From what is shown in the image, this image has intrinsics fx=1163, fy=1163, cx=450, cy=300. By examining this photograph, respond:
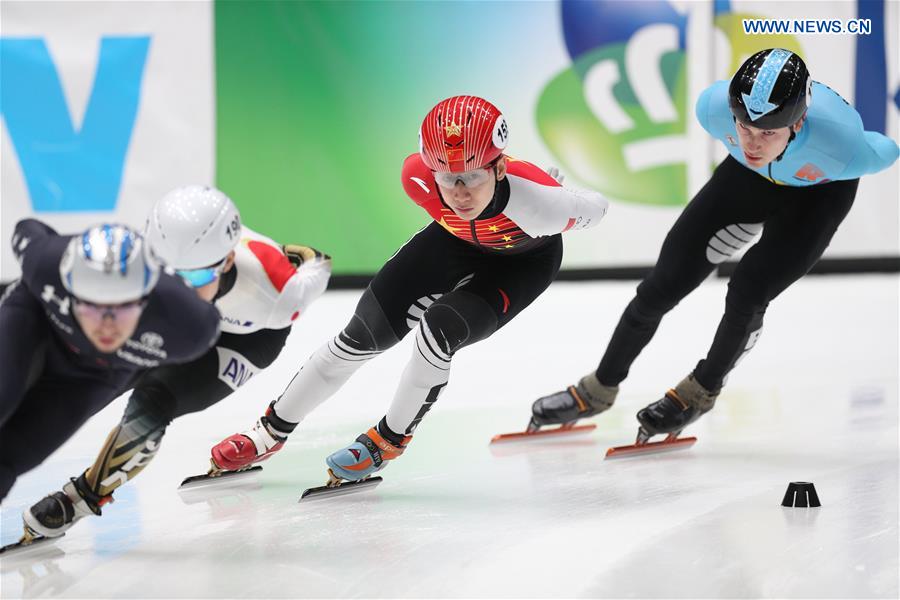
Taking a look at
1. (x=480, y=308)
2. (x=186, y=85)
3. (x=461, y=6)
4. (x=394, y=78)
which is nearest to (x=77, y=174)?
(x=186, y=85)

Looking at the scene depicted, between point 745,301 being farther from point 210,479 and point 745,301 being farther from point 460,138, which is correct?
point 210,479

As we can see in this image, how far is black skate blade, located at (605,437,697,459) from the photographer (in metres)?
5.33

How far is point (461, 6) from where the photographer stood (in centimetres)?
1094

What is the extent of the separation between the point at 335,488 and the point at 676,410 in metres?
1.75

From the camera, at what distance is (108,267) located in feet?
10.1

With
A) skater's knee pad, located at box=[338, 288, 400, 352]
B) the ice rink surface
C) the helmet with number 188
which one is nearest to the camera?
the ice rink surface

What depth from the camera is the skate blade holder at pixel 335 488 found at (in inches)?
180

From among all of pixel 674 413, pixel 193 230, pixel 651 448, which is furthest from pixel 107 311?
pixel 674 413

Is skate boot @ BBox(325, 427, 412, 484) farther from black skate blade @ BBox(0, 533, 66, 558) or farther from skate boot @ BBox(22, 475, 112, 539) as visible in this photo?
black skate blade @ BBox(0, 533, 66, 558)

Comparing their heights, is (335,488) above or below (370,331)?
below

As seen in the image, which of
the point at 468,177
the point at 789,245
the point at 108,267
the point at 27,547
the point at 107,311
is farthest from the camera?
the point at 789,245

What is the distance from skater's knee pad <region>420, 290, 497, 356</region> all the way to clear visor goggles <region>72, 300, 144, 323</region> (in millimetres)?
1462

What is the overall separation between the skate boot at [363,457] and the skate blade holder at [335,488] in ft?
0.04

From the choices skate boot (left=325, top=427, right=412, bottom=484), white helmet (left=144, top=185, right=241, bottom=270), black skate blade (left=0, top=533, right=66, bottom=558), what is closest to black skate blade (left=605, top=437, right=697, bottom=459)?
skate boot (left=325, top=427, right=412, bottom=484)
